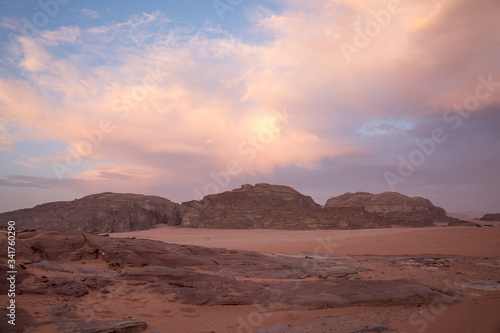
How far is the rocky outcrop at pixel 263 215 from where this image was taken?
53.5 metres

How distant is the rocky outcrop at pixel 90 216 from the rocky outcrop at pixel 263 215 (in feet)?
22.7

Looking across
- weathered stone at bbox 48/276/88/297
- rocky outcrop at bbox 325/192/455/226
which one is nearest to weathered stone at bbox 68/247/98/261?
weathered stone at bbox 48/276/88/297

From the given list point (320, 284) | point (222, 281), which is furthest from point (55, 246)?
point (320, 284)

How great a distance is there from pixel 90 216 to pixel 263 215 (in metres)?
39.8

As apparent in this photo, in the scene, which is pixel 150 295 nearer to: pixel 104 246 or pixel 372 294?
pixel 104 246

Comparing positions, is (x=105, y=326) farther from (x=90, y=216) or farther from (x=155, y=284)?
(x=90, y=216)

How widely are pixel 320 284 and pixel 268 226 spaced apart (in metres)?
46.0

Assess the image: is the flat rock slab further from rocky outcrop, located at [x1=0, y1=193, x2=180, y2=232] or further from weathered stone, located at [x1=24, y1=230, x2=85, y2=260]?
rocky outcrop, located at [x1=0, y1=193, x2=180, y2=232]

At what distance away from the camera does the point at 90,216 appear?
6438 cm

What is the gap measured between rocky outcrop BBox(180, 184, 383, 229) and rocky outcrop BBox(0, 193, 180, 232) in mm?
6914

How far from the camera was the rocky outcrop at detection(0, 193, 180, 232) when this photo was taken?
193 ft

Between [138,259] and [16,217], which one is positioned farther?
[16,217]

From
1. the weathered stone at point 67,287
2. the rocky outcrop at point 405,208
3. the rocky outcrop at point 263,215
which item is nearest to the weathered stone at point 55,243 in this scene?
the weathered stone at point 67,287

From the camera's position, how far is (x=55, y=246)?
10453 millimetres
